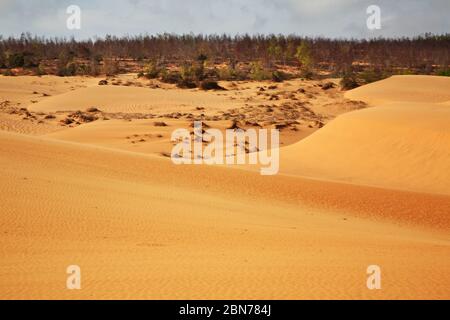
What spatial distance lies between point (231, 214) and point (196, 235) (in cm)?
201

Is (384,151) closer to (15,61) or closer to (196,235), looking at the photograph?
(196,235)

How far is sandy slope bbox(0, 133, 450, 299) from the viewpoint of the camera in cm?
533

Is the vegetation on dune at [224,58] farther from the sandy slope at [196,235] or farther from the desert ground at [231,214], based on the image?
the sandy slope at [196,235]

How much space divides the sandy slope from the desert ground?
23 mm

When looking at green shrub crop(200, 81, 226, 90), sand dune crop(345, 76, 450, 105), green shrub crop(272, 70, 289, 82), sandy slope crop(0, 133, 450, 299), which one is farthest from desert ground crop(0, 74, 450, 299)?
green shrub crop(272, 70, 289, 82)

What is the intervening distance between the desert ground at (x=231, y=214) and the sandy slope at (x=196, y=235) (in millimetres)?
23

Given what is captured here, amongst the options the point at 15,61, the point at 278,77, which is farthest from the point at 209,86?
the point at 15,61

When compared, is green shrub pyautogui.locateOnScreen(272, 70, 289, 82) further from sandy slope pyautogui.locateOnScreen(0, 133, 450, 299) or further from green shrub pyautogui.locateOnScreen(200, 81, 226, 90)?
sandy slope pyautogui.locateOnScreen(0, 133, 450, 299)

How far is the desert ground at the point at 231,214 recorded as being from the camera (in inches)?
214

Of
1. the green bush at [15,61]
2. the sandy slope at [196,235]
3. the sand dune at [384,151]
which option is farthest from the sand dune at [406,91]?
the green bush at [15,61]

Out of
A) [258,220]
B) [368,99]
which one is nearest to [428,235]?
[258,220]

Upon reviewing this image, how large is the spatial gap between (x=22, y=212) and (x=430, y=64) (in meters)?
58.4

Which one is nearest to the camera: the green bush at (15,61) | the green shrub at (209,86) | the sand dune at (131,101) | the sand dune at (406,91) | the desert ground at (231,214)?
the desert ground at (231,214)

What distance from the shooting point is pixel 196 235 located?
758cm
